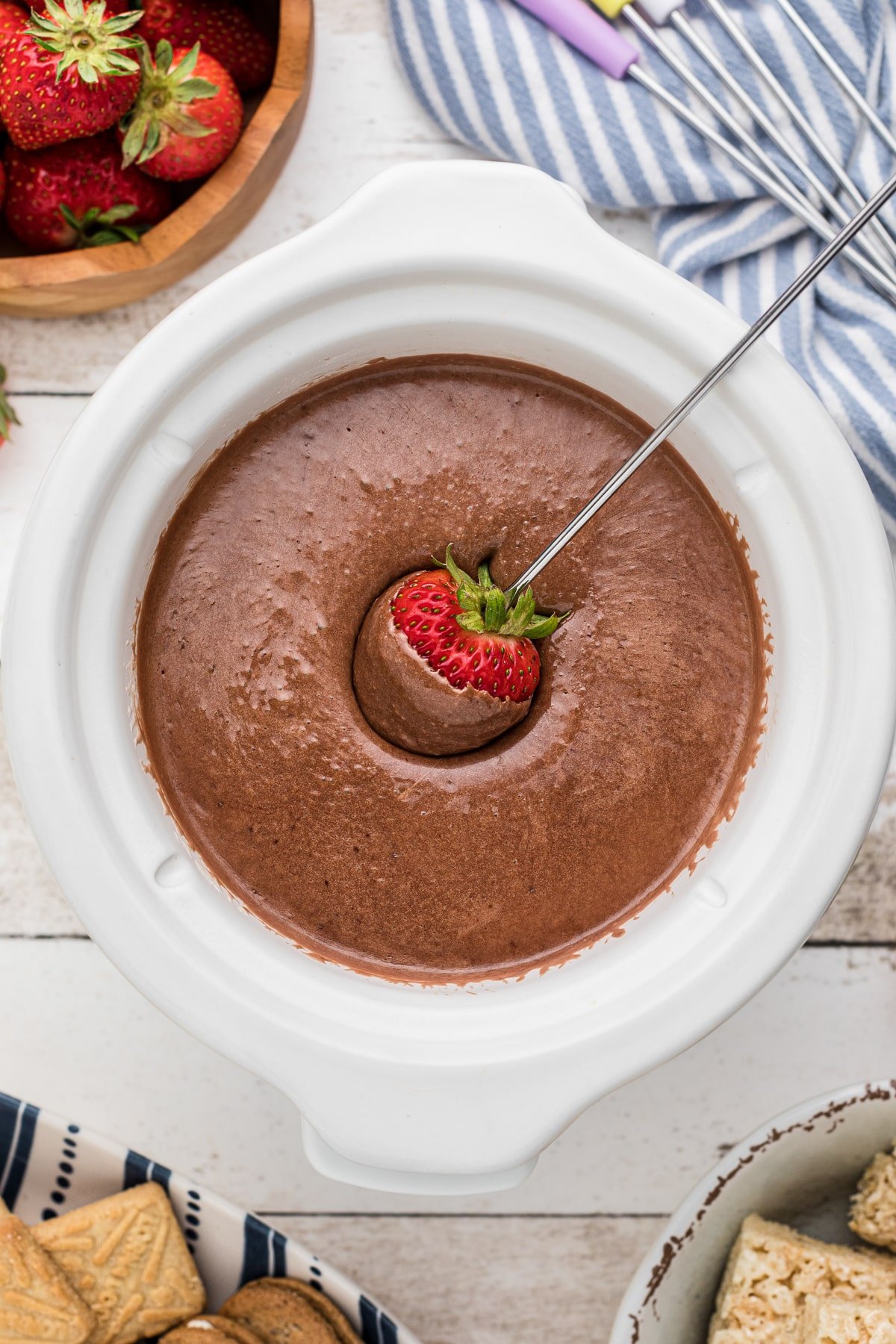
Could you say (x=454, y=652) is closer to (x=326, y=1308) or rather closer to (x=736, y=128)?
(x=736, y=128)

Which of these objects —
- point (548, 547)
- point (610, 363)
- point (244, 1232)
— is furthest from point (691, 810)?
point (244, 1232)

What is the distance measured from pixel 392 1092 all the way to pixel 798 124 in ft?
3.35

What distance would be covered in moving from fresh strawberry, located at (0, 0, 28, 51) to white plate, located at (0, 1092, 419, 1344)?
42.6 inches

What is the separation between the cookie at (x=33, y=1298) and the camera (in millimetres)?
1210

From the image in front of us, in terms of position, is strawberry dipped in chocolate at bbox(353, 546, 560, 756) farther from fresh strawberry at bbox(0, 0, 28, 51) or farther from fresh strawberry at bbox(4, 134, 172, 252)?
fresh strawberry at bbox(0, 0, 28, 51)

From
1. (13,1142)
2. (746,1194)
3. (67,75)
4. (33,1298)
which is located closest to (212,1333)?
(33,1298)

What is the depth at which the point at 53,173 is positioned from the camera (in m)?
1.20

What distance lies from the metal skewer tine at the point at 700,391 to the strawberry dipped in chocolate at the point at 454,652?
0.04 m

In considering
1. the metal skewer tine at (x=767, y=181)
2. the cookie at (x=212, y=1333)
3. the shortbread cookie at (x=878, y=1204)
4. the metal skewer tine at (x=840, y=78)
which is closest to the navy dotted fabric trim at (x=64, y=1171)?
the cookie at (x=212, y=1333)

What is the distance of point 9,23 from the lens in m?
1.17

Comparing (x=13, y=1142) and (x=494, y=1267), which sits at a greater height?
(x=494, y=1267)

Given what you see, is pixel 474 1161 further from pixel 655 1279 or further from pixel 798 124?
pixel 798 124

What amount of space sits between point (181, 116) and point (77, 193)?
0.14 m

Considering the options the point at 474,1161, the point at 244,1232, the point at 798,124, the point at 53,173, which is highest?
the point at 798,124
